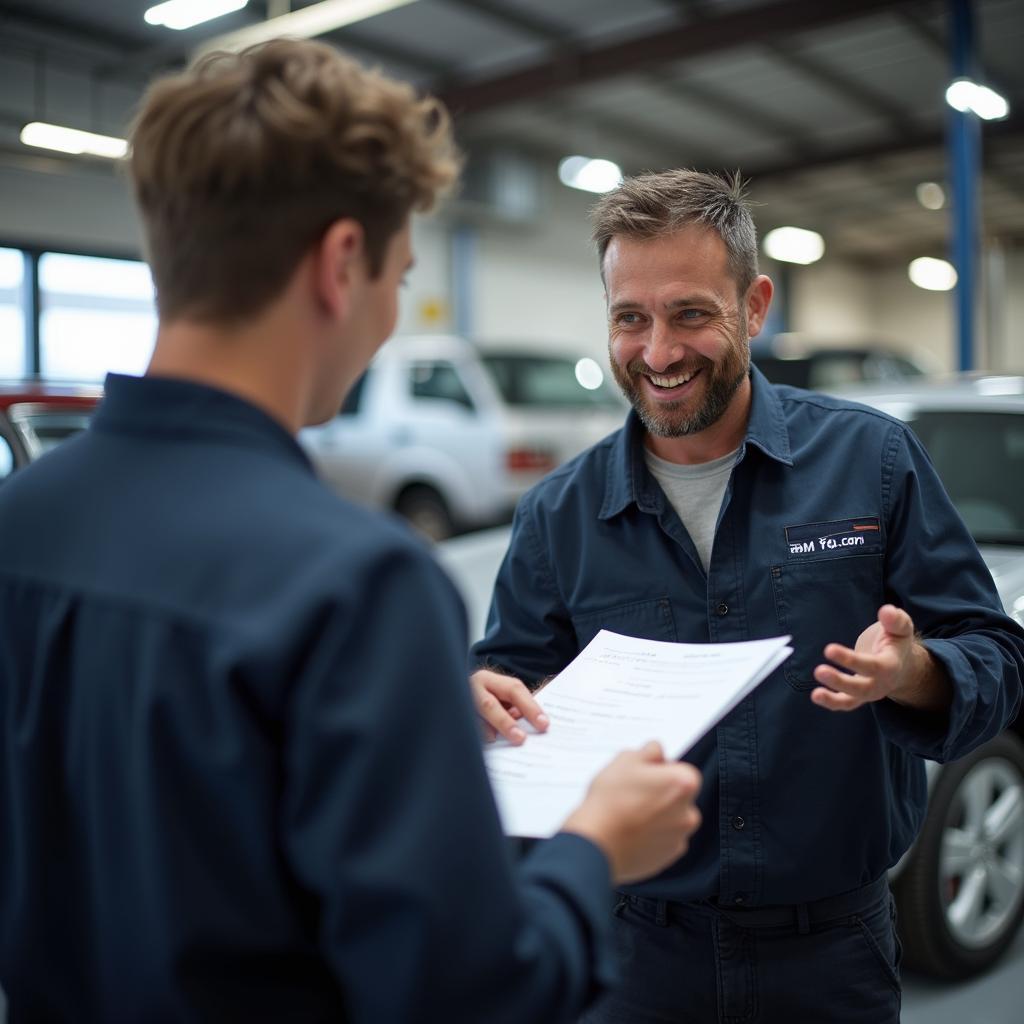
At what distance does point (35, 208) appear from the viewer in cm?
873

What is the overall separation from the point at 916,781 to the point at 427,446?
7.17m

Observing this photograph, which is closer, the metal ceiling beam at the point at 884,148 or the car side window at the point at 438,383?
the car side window at the point at 438,383

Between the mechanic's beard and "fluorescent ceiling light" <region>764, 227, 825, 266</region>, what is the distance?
1790cm

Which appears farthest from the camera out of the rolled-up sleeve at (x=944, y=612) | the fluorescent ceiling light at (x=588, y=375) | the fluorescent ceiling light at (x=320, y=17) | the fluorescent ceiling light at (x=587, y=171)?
the fluorescent ceiling light at (x=587, y=171)

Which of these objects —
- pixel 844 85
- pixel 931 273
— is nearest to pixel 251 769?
pixel 844 85

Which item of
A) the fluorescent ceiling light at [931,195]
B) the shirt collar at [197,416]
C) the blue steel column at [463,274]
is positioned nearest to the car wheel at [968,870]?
the shirt collar at [197,416]

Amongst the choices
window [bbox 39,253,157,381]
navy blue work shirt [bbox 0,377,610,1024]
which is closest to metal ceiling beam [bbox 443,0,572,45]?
window [bbox 39,253,157,381]

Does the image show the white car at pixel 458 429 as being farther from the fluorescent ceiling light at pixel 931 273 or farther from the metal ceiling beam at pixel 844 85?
the fluorescent ceiling light at pixel 931 273

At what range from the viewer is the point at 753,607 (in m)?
1.61

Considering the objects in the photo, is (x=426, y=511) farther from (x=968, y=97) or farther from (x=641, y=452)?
(x=641, y=452)

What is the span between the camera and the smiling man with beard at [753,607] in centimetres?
155

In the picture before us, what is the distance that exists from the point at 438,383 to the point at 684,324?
7197 mm

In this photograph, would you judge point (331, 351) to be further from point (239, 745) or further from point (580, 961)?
point (580, 961)

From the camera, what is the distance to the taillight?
836cm
